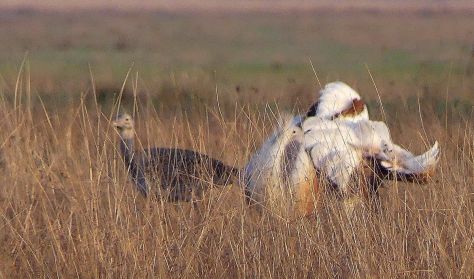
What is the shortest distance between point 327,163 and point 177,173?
0.73 metres

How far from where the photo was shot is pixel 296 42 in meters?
43.2

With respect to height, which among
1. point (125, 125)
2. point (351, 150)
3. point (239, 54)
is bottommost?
point (239, 54)

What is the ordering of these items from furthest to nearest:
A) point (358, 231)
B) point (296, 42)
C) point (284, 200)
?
point (296, 42), point (284, 200), point (358, 231)

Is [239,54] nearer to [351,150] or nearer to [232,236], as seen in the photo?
[351,150]

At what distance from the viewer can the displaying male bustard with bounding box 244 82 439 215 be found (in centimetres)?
566

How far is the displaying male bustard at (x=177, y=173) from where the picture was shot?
592cm

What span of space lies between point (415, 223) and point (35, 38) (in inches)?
1553

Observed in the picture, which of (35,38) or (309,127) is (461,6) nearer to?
(35,38)

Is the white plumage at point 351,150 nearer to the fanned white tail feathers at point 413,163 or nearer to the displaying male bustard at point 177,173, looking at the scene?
the fanned white tail feathers at point 413,163

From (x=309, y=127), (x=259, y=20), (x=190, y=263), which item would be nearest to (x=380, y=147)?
(x=309, y=127)

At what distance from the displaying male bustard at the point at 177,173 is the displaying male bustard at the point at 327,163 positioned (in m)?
0.20

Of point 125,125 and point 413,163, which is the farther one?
point 125,125

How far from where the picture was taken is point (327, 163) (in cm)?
572

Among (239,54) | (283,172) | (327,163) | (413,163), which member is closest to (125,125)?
(283,172)
